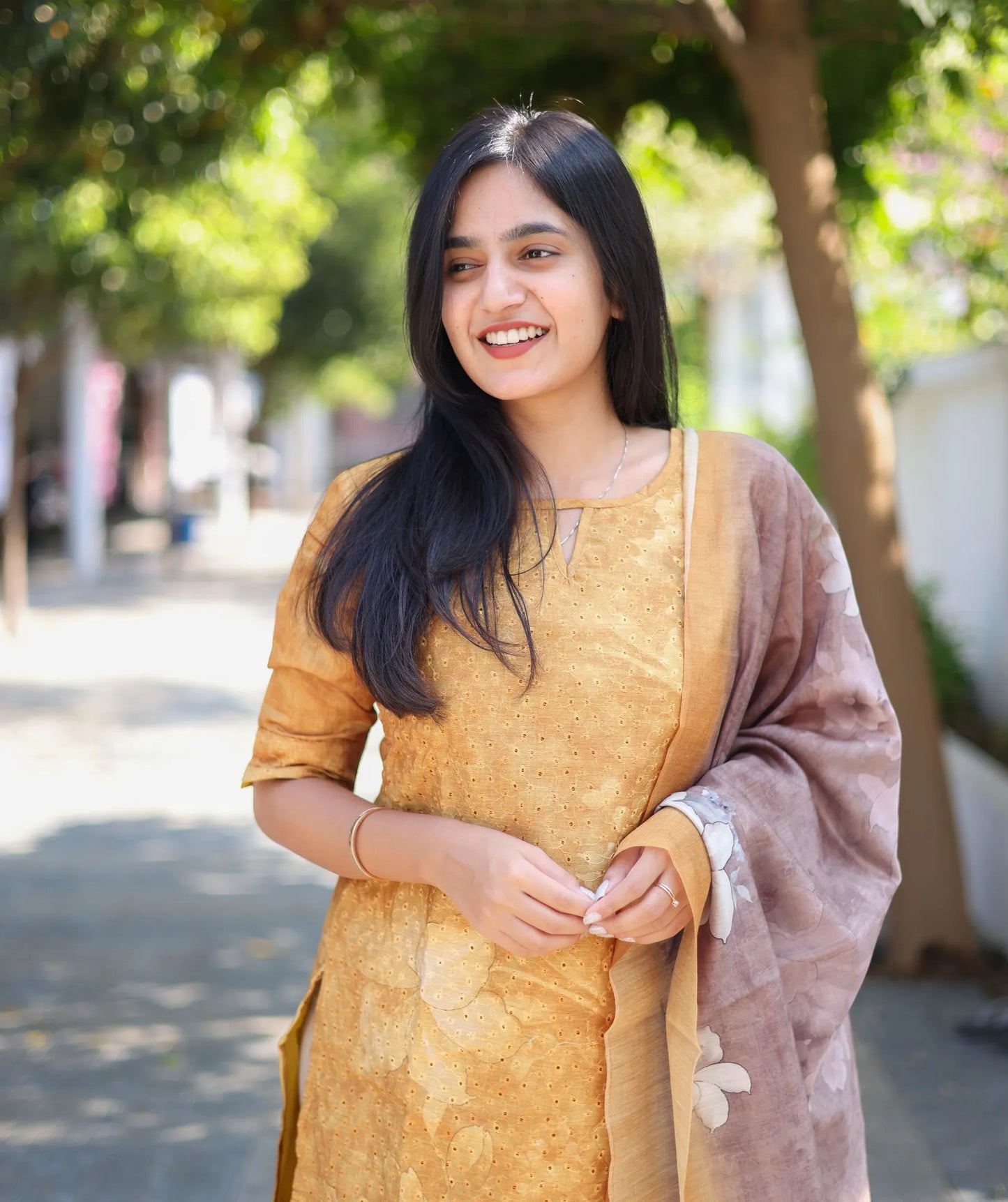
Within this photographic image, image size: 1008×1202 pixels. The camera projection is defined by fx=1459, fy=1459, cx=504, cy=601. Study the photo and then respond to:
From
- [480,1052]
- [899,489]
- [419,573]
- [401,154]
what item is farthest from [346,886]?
[899,489]

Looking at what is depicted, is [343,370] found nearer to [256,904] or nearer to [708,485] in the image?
[256,904]

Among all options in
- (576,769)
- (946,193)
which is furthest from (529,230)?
(946,193)

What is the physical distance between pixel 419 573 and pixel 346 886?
45 centimetres

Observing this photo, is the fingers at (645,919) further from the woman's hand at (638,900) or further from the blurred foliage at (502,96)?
the blurred foliage at (502,96)

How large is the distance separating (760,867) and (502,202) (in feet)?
2.85

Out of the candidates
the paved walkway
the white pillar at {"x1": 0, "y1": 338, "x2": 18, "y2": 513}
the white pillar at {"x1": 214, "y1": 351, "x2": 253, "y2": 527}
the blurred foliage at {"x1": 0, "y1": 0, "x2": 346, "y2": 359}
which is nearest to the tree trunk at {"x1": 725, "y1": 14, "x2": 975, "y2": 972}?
the paved walkway

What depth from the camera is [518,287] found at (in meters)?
1.77

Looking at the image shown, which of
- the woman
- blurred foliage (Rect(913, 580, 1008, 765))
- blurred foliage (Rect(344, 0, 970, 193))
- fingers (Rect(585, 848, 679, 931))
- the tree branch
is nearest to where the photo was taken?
fingers (Rect(585, 848, 679, 931))

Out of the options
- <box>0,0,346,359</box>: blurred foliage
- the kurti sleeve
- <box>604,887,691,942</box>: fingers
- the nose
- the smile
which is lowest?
<box>604,887,691,942</box>: fingers

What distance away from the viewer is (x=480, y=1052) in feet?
5.72

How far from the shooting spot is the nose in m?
1.76

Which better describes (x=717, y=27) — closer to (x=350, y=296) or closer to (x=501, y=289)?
(x=501, y=289)

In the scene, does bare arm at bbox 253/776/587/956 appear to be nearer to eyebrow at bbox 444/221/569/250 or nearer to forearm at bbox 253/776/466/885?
forearm at bbox 253/776/466/885

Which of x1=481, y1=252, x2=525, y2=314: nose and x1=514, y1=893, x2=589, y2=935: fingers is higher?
x1=481, y1=252, x2=525, y2=314: nose
